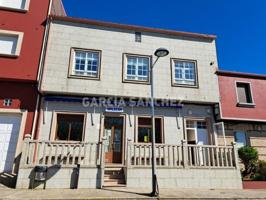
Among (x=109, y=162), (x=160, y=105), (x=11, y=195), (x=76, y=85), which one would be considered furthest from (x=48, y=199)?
(x=160, y=105)

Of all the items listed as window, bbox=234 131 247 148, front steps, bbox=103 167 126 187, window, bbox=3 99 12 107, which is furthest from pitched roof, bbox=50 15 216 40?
front steps, bbox=103 167 126 187

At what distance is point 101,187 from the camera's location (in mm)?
8227

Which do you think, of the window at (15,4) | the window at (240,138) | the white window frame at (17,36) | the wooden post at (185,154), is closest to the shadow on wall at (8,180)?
the white window frame at (17,36)

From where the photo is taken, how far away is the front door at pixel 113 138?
10930 millimetres

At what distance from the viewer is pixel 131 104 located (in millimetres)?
11586

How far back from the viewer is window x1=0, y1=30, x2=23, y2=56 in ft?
35.3

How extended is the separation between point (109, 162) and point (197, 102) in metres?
6.01

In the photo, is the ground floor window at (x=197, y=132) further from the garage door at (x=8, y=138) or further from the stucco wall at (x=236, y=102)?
the garage door at (x=8, y=138)

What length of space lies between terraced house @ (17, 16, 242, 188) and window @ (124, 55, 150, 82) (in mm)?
60

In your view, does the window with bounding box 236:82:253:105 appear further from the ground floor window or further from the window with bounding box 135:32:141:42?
the window with bounding box 135:32:141:42

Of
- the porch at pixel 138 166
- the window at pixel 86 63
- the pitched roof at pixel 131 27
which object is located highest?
the pitched roof at pixel 131 27

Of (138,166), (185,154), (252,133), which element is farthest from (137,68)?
(252,133)

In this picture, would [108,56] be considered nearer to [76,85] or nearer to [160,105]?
[76,85]

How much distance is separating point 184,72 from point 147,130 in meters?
4.24
